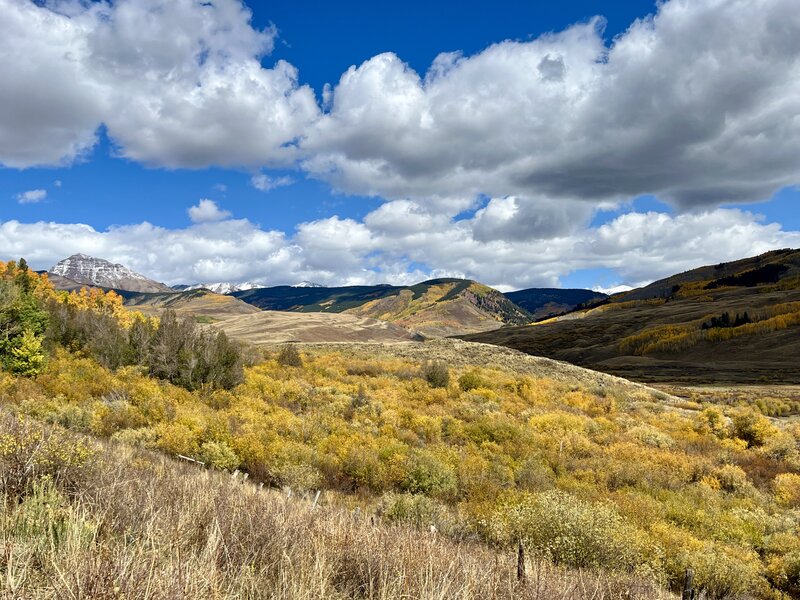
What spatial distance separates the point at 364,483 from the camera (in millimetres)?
12008

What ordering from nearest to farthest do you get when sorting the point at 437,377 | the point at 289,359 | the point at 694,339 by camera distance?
the point at 437,377
the point at 289,359
the point at 694,339

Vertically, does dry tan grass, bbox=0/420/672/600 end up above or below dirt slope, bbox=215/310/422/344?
above

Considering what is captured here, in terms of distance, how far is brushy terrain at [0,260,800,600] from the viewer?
430 centimetres

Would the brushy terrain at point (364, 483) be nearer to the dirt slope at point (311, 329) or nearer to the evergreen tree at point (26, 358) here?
the evergreen tree at point (26, 358)

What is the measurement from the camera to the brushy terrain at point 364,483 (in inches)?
169

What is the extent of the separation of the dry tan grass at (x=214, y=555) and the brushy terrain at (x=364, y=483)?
3cm

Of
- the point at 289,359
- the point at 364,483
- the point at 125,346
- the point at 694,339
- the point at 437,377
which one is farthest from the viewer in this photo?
the point at 694,339

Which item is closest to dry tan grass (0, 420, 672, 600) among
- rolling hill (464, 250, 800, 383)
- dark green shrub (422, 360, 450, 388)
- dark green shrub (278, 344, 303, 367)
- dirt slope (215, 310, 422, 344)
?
dark green shrub (422, 360, 450, 388)

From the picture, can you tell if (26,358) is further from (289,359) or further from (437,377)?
(437,377)

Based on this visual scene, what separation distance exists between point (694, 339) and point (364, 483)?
131m

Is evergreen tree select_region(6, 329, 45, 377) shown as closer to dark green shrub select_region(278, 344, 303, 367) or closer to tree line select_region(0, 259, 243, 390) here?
tree line select_region(0, 259, 243, 390)

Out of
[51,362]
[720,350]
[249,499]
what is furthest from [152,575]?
[720,350]

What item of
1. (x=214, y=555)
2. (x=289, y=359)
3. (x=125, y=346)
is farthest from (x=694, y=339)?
(x=214, y=555)

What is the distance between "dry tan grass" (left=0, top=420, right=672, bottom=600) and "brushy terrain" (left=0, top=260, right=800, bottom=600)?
31 mm
